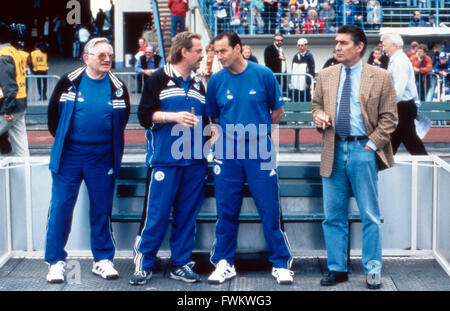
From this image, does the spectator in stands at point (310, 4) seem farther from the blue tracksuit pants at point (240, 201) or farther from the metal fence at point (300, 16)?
the blue tracksuit pants at point (240, 201)

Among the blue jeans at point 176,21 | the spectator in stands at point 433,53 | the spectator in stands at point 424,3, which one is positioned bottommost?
the spectator in stands at point 433,53

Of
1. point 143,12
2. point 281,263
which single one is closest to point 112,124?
point 281,263

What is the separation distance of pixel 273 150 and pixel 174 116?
2.79ft

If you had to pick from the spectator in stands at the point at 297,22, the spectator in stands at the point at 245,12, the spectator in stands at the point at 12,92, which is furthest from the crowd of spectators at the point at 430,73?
the spectator in stands at the point at 12,92

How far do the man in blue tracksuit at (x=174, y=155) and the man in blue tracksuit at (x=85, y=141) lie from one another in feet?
0.99

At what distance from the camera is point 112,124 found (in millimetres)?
6047

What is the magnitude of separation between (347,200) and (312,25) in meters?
17.3

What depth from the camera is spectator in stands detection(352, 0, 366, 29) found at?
2291cm

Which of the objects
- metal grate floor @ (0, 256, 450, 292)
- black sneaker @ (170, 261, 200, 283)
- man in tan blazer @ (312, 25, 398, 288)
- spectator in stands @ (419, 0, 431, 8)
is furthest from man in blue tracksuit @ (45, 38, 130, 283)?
spectator in stands @ (419, 0, 431, 8)

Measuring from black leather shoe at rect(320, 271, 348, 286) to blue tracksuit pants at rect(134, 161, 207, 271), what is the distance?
1.11 m

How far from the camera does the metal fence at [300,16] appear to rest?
22.5 meters

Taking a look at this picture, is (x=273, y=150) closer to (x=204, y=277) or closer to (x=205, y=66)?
(x=204, y=277)

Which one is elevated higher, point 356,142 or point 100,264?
point 356,142

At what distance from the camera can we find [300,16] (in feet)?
74.7
